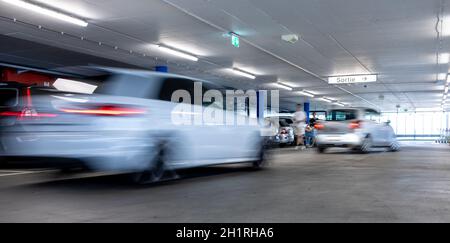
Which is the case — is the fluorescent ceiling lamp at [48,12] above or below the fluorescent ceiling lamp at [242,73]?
above

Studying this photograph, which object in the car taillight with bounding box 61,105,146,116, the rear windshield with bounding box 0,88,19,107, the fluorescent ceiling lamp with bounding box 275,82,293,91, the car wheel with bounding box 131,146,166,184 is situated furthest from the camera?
the fluorescent ceiling lamp with bounding box 275,82,293,91

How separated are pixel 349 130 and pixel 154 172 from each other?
9626 mm

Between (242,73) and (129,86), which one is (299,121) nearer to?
(242,73)

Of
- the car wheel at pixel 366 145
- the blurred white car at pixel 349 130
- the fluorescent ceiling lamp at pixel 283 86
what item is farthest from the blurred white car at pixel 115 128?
the fluorescent ceiling lamp at pixel 283 86

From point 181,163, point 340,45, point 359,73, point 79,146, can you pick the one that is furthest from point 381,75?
point 79,146

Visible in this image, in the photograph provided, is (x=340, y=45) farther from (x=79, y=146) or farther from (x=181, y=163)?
(x=79, y=146)

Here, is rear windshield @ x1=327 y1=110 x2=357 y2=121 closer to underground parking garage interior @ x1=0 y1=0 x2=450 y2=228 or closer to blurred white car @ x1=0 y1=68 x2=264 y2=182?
underground parking garage interior @ x1=0 y1=0 x2=450 y2=228

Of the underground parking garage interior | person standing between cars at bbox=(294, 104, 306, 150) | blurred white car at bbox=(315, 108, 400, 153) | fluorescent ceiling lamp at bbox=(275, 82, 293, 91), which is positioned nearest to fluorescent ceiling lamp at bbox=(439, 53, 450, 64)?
the underground parking garage interior

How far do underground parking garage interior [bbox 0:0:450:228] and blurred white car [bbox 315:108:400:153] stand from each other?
0.13 feet

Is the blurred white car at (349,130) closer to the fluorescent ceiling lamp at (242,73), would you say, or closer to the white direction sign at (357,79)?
the white direction sign at (357,79)

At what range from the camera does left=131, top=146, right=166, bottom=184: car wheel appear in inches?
238

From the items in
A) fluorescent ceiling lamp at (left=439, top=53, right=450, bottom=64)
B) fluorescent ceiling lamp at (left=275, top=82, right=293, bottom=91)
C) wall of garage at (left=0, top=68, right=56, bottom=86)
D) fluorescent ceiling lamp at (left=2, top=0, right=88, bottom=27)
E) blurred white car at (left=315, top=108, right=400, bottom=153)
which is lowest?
blurred white car at (left=315, top=108, right=400, bottom=153)

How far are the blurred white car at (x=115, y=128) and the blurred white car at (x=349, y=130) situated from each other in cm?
897

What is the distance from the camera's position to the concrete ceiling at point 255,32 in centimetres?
1085
